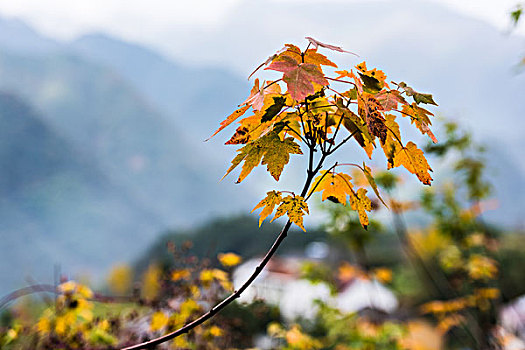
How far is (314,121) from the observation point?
547 mm

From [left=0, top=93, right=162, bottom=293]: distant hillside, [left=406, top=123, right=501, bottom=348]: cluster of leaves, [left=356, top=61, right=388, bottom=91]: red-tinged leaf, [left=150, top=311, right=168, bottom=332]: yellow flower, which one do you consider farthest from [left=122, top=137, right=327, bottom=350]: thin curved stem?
[left=0, top=93, right=162, bottom=293]: distant hillside

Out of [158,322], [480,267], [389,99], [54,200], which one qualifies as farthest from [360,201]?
[54,200]

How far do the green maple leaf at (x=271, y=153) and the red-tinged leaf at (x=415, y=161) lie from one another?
16 cm

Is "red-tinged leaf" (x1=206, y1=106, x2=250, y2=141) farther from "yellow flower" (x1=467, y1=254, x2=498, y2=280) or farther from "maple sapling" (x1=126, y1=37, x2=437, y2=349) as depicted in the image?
"yellow flower" (x1=467, y1=254, x2=498, y2=280)

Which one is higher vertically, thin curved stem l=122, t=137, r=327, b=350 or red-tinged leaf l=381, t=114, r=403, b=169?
red-tinged leaf l=381, t=114, r=403, b=169

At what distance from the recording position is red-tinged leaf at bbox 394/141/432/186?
0.55m

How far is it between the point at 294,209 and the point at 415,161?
0.19 meters

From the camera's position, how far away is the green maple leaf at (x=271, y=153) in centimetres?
50

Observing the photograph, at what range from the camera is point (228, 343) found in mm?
1597

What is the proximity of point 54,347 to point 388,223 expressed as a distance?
222 cm

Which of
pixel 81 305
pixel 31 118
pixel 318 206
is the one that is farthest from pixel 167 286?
pixel 31 118

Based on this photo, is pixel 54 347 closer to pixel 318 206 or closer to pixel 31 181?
pixel 318 206

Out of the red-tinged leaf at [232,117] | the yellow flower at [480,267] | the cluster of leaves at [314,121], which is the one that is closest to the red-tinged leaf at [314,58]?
the cluster of leaves at [314,121]

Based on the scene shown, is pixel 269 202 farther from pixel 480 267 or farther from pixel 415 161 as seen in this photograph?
pixel 480 267
